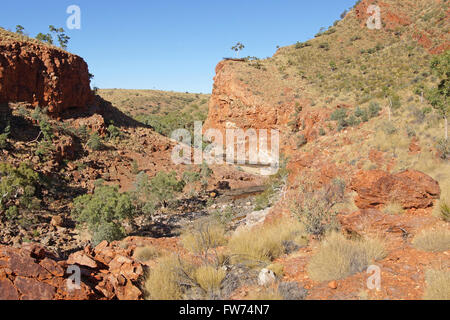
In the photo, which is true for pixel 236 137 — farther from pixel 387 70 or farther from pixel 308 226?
pixel 308 226

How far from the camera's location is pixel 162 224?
17.2 m

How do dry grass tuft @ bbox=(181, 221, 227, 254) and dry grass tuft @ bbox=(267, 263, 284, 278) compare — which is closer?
dry grass tuft @ bbox=(267, 263, 284, 278)

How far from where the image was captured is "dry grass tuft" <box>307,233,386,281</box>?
3.63 meters

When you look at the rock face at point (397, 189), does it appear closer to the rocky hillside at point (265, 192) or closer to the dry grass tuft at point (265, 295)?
the rocky hillside at point (265, 192)

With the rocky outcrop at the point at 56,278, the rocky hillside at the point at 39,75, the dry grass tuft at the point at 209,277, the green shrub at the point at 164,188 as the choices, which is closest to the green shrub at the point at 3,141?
the rocky hillside at the point at 39,75

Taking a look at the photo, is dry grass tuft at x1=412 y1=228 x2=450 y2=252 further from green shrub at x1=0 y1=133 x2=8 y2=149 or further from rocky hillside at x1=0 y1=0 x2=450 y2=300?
green shrub at x1=0 y1=133 x2=8 y2=149

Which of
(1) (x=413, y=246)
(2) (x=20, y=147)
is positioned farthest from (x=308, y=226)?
(2) (x=20, y=147)

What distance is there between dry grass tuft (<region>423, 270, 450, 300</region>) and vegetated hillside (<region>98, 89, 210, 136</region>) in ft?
143

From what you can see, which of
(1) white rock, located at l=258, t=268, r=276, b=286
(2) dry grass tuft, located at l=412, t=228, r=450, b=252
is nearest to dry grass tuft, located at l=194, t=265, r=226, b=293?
(1) white rock, located at l=258, t=268, r=276, b=286

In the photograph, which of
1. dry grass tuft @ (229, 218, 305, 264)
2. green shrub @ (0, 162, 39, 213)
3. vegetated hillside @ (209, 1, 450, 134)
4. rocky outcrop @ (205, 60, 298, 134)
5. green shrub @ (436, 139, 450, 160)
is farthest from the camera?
rocky outcrop @ (205, 60, 298, 134)

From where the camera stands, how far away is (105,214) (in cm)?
1310

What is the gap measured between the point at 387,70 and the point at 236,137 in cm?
1877

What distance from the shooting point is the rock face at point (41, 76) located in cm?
2289

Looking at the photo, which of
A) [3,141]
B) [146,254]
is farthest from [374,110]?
[3,141]
